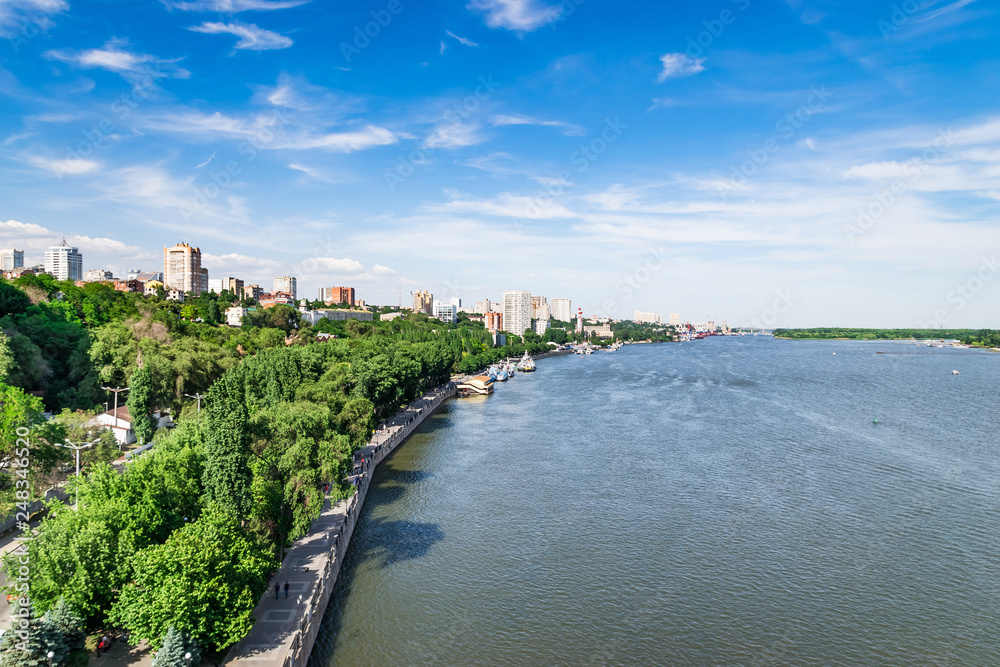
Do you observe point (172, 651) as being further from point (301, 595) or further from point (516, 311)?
point (516, 311)

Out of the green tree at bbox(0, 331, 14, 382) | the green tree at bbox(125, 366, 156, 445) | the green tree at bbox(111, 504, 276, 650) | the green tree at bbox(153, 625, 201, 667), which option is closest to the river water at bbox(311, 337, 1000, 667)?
the green tree at bbox(111, 504, 276, 650)

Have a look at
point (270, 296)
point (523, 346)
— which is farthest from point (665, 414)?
point (270, 296)

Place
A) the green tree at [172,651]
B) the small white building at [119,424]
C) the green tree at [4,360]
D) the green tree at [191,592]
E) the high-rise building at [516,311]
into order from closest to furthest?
the green tree at [172,651] < the green tree at [191,592] < the green tree at [4,360] < the small white building at [119,424] < the high-rise building at [516,311]

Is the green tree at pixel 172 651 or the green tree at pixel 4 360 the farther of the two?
the green tree at pixel 4 360

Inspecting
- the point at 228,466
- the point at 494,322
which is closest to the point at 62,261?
the point at 494,322

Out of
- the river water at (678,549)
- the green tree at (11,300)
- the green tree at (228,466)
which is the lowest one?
the river water at (678,549)

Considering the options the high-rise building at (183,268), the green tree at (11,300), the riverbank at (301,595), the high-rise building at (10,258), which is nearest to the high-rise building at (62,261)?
the high-rise building at (10,258)

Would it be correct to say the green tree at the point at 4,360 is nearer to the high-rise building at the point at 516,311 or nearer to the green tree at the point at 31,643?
the green tree at the point at 31,643
